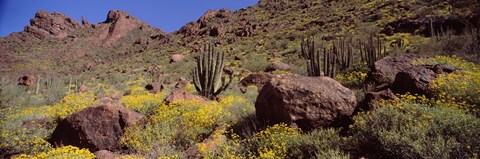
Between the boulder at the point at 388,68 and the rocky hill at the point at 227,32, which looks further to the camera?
the rocky hill at the point at 227,32

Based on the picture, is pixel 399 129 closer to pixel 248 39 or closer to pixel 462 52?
pixel 462 52

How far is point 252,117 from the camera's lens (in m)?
7.13

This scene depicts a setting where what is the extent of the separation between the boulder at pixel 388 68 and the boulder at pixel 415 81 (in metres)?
1.39

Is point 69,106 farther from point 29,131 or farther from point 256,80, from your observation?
point 256,80

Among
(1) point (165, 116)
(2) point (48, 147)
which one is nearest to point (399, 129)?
(1) point (165, 116)

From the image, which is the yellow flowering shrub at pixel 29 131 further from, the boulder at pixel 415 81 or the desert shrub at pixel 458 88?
the desert shrub at pixel 458 88

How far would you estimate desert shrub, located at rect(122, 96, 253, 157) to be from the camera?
20.3ft

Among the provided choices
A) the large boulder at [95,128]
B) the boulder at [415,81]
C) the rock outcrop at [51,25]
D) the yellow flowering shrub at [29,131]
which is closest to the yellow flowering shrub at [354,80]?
the boulder at [415,81]

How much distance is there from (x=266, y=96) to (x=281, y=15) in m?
36.1

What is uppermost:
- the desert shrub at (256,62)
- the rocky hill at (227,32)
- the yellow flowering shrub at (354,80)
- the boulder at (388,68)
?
the rocky hill at (227,32)

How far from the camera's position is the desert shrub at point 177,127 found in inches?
244

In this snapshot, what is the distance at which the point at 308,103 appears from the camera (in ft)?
19.2

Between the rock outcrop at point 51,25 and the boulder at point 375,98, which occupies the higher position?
the rock outcrop at point 51,25

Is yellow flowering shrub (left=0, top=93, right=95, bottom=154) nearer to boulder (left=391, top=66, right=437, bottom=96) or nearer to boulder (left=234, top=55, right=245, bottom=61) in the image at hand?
boulder (left=391, top=66, right=437, bottom=96)
